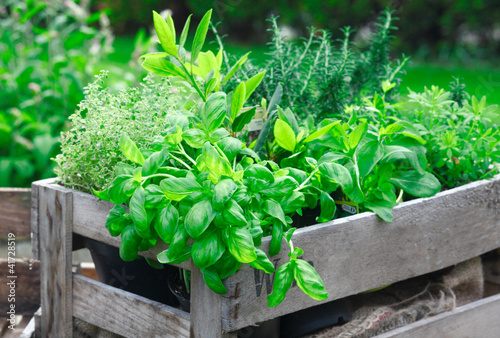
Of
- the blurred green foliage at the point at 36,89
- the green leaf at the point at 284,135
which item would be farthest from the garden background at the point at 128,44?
the green leaf at the point at 284,135

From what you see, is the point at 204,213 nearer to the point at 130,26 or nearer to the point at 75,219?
the point at 75,219

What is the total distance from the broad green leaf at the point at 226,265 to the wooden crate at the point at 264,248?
0.03 metres

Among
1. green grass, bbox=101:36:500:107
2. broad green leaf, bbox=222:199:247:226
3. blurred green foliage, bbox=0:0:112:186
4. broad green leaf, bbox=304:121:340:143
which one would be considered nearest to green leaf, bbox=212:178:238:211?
broad green leaf, bbox=222:199:247:226

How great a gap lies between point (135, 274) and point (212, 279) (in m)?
0.44

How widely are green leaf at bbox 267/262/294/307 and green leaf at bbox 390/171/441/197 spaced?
485mm

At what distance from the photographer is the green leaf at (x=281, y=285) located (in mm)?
1008

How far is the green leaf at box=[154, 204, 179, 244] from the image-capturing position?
1.02 m

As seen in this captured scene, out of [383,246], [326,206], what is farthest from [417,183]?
[326,206]

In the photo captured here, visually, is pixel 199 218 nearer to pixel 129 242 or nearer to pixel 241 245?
pixel 241 245

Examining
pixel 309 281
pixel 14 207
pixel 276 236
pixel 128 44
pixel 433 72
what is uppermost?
pixel 128 44

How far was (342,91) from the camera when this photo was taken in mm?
1636

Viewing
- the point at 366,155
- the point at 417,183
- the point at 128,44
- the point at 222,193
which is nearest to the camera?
the point at 222,193

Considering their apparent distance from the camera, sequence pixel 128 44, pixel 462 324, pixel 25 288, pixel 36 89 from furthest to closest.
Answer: pixel 128 44, pixel 36 89, pixel 25 288, pixel 462 324

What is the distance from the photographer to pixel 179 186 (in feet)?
3.25
